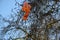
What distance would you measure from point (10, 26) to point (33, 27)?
2.07 feet

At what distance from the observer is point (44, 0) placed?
7168 mm

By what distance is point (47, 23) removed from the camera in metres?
7.08

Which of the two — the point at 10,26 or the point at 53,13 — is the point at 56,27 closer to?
the point at 53,13

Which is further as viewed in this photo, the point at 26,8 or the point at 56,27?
the point at 56,27

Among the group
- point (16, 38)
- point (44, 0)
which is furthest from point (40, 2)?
point (16, 38)

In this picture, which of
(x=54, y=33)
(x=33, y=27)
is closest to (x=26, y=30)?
(x=33, y=27)

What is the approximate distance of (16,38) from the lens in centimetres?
729

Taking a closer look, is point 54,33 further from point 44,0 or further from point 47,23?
point 44,0

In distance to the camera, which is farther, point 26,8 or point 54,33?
point 54,33

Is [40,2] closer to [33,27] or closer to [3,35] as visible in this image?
[33,27]

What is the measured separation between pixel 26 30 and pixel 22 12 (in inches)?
18.1

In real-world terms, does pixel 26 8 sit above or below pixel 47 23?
above

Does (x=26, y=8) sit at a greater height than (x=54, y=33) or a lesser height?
greater

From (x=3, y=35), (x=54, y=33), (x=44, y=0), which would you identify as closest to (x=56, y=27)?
(x=54, y=33)
